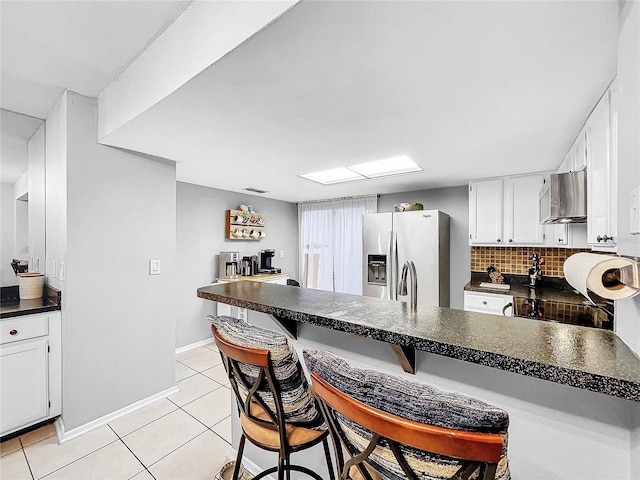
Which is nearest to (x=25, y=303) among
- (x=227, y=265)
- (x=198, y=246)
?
(x=198, y=246)

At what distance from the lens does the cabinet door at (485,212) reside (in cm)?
330

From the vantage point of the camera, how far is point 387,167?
3064mm

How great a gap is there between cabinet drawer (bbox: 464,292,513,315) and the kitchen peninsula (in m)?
2.14

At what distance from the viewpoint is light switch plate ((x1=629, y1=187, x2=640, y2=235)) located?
2.57 feet

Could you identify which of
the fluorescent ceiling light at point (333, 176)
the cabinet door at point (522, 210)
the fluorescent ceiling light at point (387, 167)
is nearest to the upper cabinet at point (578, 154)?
the cabinet door at point (522, 210)

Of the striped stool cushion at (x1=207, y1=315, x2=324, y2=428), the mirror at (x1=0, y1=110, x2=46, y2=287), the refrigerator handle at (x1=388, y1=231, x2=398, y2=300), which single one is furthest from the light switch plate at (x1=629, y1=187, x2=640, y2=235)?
the mirror at (x1=0, y1=110, x2=46, y2=287)

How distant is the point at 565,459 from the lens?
828mm

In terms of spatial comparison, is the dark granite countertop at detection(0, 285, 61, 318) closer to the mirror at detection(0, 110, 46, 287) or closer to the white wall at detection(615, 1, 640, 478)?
the mirror at detection(0, 110, 46, 287)

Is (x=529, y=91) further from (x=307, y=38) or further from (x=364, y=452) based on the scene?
(x=364, y=452)

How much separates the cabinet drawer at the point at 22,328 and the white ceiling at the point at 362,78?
138cm

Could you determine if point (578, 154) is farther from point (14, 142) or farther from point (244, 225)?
point (14, 142)

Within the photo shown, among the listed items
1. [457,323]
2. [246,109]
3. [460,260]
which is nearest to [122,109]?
[246,109]

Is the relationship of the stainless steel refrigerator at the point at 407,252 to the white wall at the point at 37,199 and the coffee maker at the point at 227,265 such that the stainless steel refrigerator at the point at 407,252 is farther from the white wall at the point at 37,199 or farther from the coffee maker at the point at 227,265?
the white wall at the point at 37,199

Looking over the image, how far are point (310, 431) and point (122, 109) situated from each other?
2.14 m
